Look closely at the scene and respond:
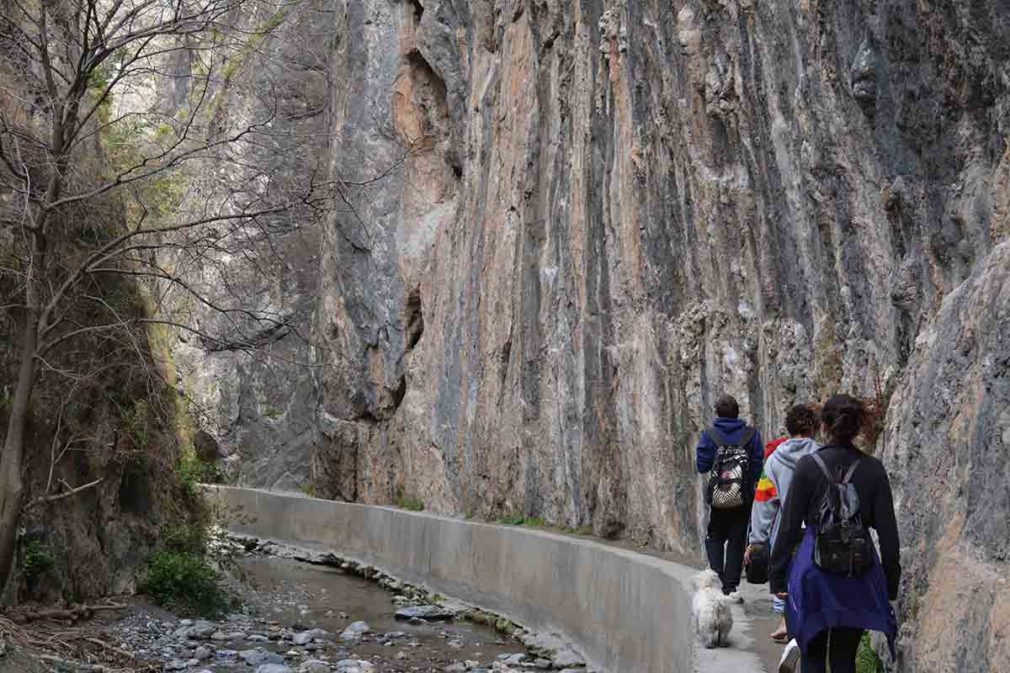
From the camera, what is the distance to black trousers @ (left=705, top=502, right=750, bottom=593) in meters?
9.16

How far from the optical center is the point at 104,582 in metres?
14.6

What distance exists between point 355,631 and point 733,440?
7380 millimetres

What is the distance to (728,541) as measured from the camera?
9297 millimetres

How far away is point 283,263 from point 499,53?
9791mm

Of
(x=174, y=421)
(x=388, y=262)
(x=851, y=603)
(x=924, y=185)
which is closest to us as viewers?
(x=851, y=603)

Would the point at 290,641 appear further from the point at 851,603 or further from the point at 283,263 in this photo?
the point at 851,603

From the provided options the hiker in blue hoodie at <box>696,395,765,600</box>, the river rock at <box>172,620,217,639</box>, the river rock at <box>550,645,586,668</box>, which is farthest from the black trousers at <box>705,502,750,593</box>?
the river rock at <box>172,620,217,639</box>

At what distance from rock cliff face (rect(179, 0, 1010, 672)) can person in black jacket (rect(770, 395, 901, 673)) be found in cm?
17

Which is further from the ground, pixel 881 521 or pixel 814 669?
pixel 881 521

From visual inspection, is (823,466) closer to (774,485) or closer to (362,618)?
(774,485)

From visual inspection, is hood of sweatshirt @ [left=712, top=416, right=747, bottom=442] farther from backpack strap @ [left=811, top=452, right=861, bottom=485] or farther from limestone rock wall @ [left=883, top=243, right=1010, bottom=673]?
backpack strap @ [left=811, top=452, right=861, bottom=485]

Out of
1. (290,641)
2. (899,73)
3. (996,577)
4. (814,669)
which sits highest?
(899,73)

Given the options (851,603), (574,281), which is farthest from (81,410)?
(851,603)

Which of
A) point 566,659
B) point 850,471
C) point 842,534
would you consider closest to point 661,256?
point 566,659
